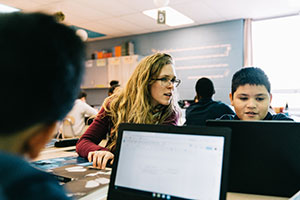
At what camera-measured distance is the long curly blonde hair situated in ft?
4.83

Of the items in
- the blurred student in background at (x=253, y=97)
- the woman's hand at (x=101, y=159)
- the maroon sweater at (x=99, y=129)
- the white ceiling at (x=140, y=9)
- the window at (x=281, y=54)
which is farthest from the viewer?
the window at (x=281, y=54)

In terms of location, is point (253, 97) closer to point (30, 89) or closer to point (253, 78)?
point (253, 78)

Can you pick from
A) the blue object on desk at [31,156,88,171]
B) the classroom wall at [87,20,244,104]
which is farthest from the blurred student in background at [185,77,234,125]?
the classroom wall at [87,20,244,104]

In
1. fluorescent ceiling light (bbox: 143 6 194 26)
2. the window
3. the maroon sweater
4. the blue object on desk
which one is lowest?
the blue object on desk

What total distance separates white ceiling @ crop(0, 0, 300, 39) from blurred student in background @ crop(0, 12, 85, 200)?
3.51 meters

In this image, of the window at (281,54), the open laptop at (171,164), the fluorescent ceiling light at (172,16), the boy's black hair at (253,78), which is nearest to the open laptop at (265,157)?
the open laptop at (171,164)

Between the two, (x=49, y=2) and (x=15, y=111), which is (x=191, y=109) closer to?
(x=15, y=111)

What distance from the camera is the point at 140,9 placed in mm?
4090

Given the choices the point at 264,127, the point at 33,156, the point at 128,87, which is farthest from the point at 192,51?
the point at 33,156

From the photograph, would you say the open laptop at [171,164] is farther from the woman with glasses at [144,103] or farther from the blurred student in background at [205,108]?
the blurred student in background at [205,108]

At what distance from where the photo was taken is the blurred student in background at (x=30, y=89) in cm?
28

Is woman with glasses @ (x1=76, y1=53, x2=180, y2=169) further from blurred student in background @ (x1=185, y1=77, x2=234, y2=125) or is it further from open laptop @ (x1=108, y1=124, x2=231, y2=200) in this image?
blurred student in background @ (x1=185, y1=77, x2=234, y2=125)

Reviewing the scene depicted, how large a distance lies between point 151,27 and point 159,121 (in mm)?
4091

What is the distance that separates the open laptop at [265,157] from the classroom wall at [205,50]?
4.11 m
